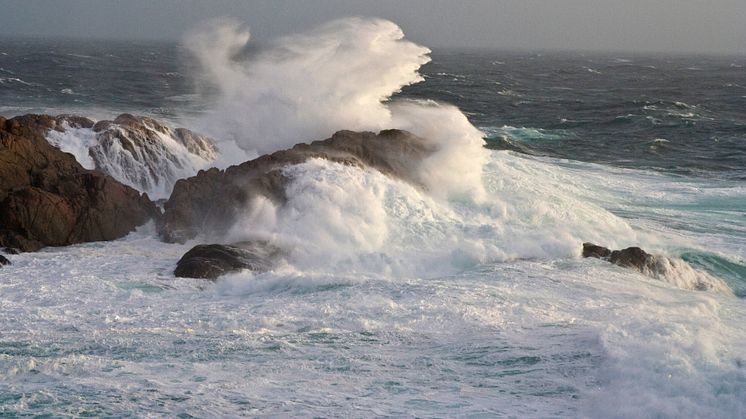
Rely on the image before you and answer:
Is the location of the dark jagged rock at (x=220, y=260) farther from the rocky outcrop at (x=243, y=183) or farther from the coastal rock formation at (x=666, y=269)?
the coastal rock formation at (x=666, y=269)

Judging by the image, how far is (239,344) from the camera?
887cm

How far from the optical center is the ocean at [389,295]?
25.1 ft

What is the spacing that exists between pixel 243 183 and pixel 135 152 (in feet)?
11.7

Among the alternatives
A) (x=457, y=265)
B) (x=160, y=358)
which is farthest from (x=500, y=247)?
(x=160, y=358)

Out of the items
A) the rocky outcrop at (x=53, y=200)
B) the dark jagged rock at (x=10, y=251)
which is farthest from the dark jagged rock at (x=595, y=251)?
the dark jagged rock at (x=10, y=251)

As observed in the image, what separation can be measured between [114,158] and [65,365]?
8.49m

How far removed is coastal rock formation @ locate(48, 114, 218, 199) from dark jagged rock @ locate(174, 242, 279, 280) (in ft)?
14.4

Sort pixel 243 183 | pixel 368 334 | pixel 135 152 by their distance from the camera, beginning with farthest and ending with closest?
pixel 135 152
pixel 243 183
pixel 368 334

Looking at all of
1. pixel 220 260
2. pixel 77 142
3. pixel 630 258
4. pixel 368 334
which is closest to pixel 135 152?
pixel 77 142

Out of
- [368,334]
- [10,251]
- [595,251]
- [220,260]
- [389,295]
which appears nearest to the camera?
[368,334]

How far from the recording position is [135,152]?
16172mm

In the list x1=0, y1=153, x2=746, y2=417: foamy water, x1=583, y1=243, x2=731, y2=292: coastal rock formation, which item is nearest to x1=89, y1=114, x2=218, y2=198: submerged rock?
x1=0, y1=153, x2=746, y2=417: foamy water

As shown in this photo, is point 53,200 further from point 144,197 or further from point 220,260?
point 220,260

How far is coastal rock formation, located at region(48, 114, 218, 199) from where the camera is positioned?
15.8 m
